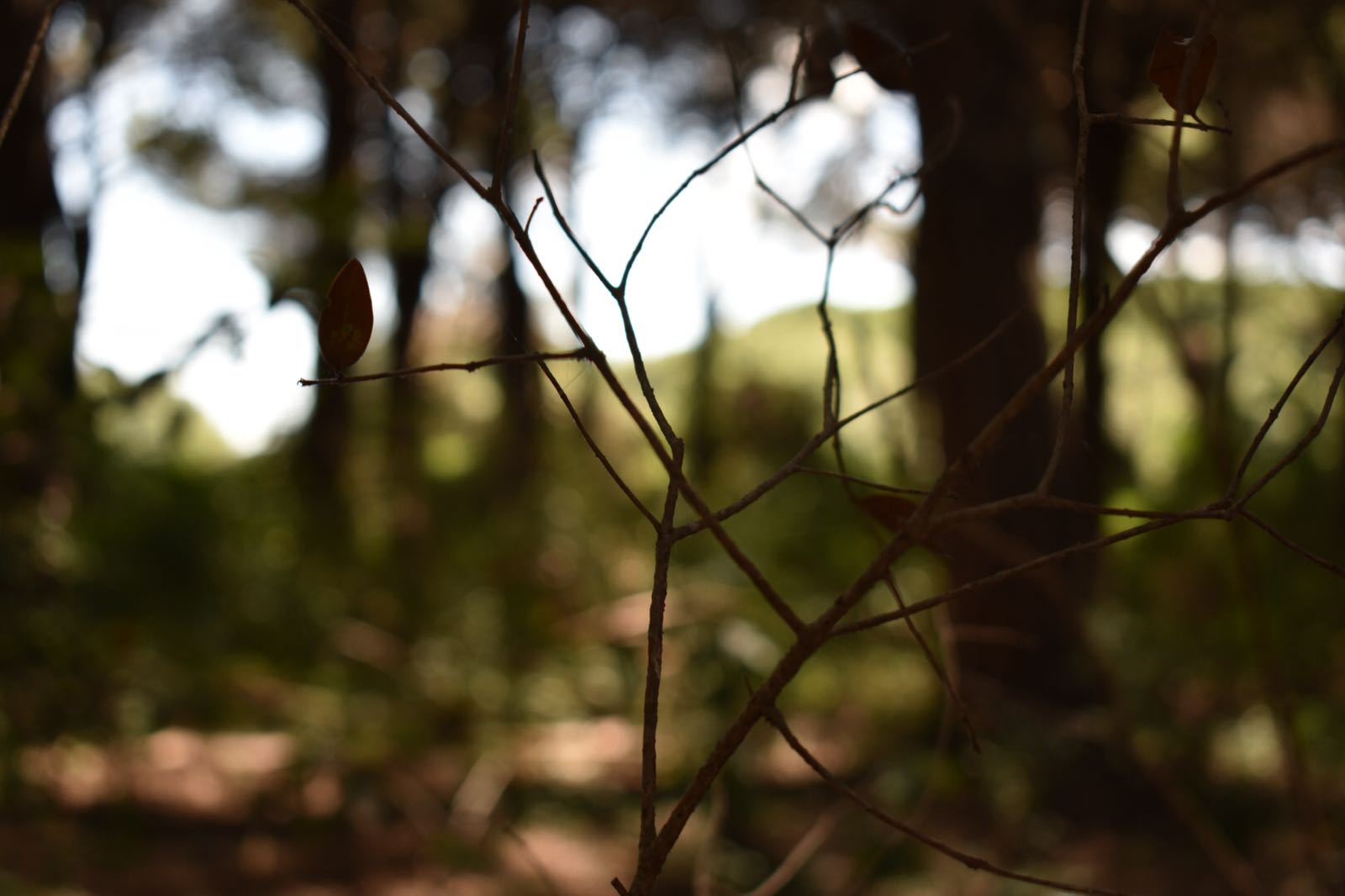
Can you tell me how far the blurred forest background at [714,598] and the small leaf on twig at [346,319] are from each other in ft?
1.45

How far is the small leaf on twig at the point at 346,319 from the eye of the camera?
0.66 m

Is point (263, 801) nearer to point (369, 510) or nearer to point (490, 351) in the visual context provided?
point (369, 510)

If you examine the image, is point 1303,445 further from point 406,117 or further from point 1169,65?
point 406,117

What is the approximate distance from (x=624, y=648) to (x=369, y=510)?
3.37 m

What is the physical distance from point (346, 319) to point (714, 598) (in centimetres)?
318

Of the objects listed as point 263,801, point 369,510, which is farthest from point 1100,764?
point 369,510

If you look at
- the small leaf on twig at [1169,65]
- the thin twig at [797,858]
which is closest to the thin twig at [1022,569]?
the small leaf on twig at [1169,65]

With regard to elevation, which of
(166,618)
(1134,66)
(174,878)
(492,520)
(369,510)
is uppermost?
(369,510)

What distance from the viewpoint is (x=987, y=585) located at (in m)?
0.60

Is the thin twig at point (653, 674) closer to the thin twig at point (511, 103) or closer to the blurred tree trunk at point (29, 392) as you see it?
the thin twig at point (511, 103)

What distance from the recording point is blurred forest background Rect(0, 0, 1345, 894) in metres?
2.37

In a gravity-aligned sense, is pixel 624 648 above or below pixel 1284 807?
above

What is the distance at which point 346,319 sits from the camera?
66 centimetres

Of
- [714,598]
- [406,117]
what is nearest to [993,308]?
[714,598]
